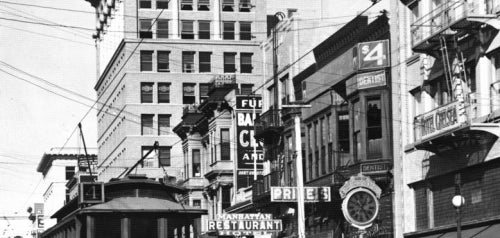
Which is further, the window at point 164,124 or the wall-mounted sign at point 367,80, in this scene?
the window at point 164,124

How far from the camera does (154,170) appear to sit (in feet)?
342

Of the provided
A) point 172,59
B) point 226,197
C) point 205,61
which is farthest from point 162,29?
point 226,197

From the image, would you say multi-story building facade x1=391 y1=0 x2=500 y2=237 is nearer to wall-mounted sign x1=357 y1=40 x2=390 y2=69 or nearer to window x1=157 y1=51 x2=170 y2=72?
wall-mounted sign x1=357 y1=40 x2=390 y2=69

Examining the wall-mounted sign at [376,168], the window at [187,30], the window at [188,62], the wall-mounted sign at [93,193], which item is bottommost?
the wall-mounted sign at [93,193]

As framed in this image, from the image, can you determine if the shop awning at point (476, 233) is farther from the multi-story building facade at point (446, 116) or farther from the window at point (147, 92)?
the window at point (147, 92)

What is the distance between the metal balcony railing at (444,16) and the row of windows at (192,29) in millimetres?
71521

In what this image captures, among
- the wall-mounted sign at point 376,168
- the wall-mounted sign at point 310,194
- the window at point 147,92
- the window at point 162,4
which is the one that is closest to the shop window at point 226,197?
the wall-mounted sign at point 310,194

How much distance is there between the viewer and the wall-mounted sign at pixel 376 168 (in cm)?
3900

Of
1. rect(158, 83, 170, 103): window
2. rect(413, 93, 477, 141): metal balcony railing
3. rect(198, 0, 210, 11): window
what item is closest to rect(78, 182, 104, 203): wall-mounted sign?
rect(413, 93, 477, 141): metal balcony railing

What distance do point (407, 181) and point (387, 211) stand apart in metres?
2.14

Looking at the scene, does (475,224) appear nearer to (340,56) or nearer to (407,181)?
(407,181)

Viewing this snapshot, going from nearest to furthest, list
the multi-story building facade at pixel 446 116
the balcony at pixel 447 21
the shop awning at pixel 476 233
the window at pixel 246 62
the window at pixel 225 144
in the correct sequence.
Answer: the shop awning at pixel 476 233, the balcony at pixel 447 21, the multi-story building facade at pixel 446 116, the window at pixel 225 144, the window at pixel 246 62

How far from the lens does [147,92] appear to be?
107 m

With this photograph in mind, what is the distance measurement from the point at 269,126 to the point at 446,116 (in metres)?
20.4
